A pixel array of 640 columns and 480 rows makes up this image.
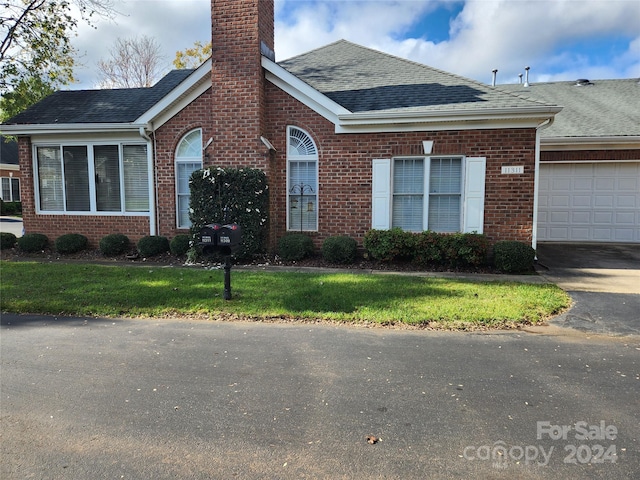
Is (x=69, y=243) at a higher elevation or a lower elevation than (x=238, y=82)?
lower

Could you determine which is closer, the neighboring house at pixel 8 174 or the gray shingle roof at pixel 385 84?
the gray shingle roof at pixel 385 84

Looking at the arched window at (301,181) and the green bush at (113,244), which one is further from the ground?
the arched window at (301,181)

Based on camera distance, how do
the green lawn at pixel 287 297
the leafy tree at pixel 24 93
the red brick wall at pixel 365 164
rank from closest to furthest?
the green lawn at pixel 287 297, the red brick wall at pixel 365 164, the leafy tree at pixel 24 93

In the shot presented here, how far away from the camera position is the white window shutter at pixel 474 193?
30.2ft

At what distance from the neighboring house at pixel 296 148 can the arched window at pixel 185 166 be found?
1.1 inches

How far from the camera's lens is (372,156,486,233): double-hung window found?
9.29 metres

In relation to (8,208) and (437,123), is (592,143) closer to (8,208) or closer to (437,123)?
(437,123)

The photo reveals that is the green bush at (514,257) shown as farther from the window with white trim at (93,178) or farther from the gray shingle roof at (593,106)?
the window with white trim at (93,178)

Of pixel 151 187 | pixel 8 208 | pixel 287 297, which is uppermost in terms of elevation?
pixel 151 187

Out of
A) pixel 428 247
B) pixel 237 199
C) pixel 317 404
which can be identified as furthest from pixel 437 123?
pixel 317 404

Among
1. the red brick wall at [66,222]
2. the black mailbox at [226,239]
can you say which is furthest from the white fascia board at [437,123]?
the red brick wall at [66,222]

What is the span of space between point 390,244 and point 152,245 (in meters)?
5.59

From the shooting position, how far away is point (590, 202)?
1233cm

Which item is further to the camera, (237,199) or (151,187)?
(151,187)
